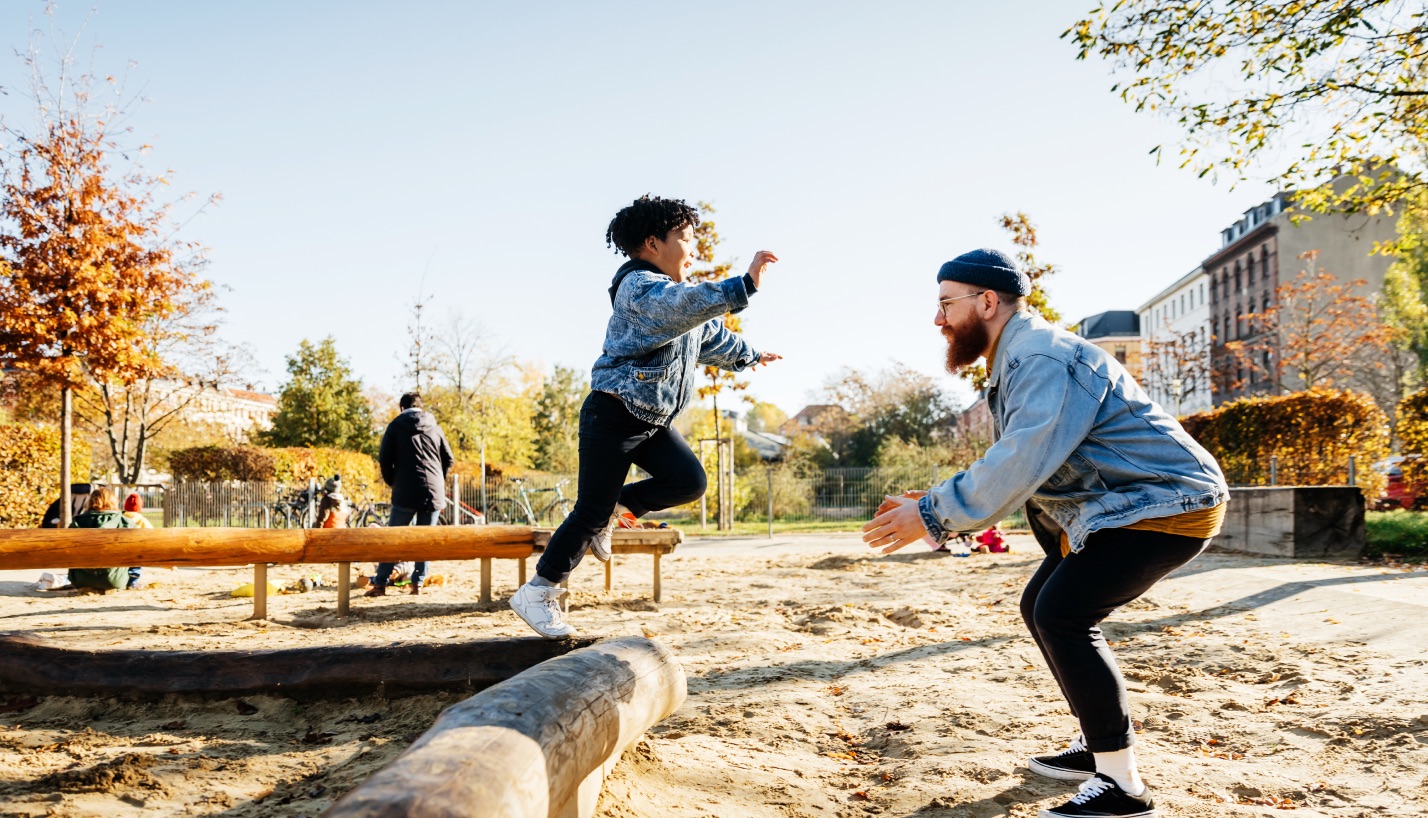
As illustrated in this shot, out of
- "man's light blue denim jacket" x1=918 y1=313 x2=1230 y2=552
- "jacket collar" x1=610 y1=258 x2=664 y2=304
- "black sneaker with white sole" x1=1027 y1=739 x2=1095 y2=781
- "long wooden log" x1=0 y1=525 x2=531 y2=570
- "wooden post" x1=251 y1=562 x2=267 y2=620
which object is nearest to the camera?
"man's light blue denim jacket" x1=918 y1=313 x2=1230 y2=552

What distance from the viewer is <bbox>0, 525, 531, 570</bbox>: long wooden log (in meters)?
5.88

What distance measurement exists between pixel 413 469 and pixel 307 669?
516 centimetres

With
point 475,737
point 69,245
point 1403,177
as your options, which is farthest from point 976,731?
point 69,245

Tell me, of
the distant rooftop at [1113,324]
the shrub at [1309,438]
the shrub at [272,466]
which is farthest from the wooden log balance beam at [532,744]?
the distant rooftop at [1113,324]

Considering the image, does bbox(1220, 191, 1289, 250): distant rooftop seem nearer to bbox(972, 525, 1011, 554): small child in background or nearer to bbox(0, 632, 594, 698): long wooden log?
bbox(972, 525, 1011, 554): small child in background

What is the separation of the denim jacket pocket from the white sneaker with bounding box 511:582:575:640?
1055 mm

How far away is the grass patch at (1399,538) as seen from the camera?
962 centimetres

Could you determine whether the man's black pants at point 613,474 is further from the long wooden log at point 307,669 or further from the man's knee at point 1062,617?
the man's knee at point 1062,617

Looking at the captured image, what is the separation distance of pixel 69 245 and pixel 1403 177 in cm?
1737

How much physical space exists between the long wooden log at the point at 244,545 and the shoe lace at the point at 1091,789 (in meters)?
4.47

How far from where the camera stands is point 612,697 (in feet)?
9.39

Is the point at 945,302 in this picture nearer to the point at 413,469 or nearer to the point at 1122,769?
the point at 1122,769

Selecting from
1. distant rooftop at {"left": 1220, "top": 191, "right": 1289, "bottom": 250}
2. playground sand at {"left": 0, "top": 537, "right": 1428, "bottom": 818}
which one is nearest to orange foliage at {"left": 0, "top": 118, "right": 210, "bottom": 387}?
playground sand at {"left": 0, "top": 537, "right": 1428, "bottom": 818}

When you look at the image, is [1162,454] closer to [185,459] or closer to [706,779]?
[706,779]
